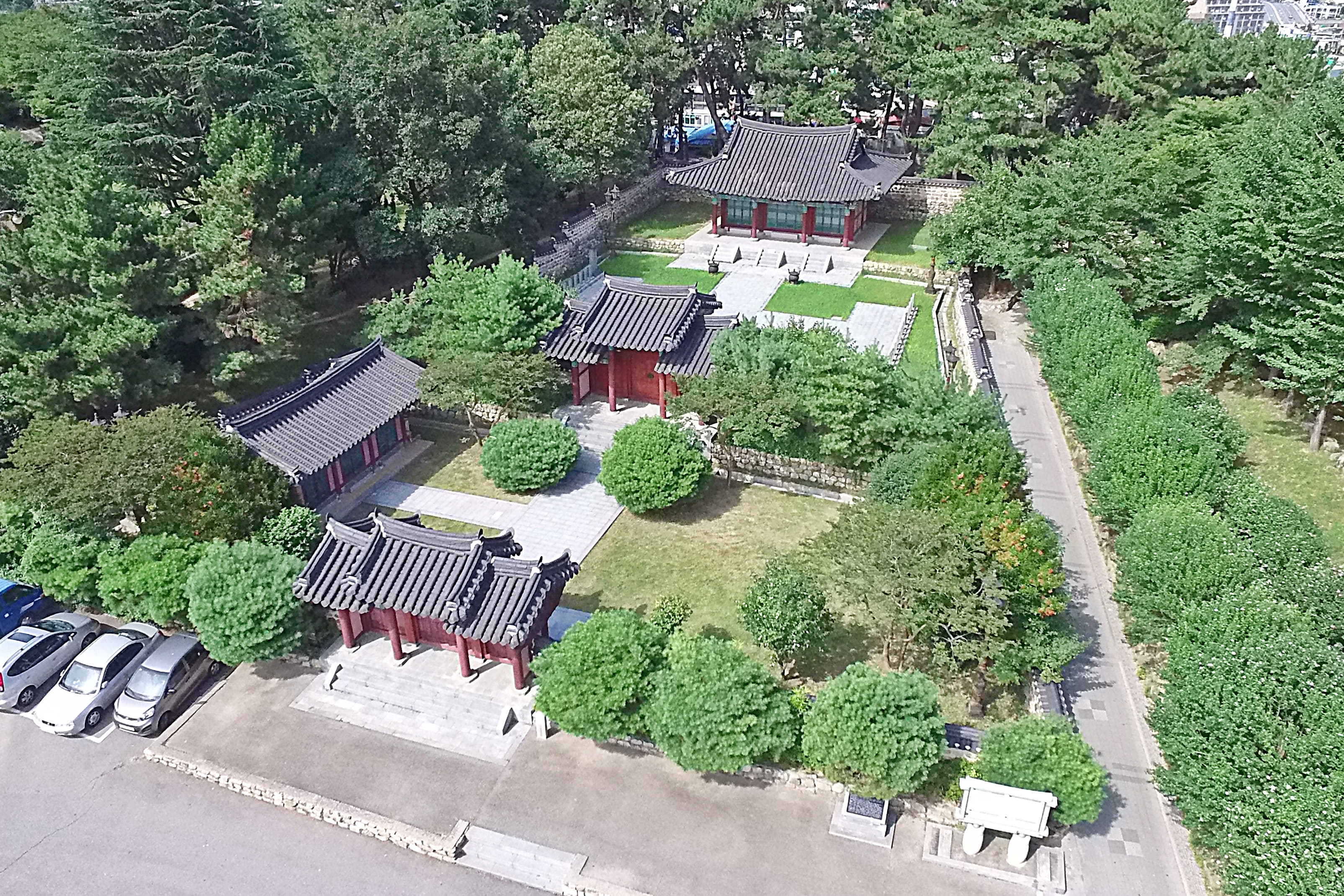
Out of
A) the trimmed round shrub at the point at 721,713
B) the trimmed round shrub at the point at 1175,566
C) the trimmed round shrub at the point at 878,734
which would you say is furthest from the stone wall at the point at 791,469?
the trimmed round shrub at the point at 721,713

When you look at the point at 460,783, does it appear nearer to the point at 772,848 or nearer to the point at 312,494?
the point at 772,848

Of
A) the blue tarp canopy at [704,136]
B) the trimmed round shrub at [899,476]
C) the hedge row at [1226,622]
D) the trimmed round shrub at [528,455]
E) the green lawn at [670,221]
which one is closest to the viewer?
the hedge row at [1226,622]

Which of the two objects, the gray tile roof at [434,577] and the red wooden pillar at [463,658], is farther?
the red wooden pillar at [463,658]

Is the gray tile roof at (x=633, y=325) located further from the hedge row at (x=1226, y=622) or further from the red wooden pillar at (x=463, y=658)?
the hedge row at (x=1226, y=622)

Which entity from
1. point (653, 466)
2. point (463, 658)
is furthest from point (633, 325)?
point (463, 658)

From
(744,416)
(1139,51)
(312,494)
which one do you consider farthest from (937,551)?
(1139,51)

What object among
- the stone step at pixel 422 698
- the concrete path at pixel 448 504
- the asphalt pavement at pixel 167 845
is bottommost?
the asphalt pavement at pixel 167 845

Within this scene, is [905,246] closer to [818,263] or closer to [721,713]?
[818,263]
